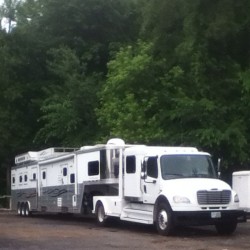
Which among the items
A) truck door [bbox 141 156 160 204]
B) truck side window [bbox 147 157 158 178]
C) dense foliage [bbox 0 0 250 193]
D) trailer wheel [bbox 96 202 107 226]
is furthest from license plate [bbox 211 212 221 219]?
trailer wheel [bbox 96 202 107 226]

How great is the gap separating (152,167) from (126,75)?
15770 millimetres

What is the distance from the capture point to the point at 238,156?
37594mm

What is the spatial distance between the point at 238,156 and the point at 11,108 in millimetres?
17624

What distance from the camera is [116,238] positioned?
2186 centimetres

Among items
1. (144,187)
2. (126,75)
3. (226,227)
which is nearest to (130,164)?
(144,187)

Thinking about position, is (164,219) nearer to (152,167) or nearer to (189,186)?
(189,186)

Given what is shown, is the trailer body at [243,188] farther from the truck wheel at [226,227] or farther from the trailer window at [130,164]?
the trailer window at [130,164]

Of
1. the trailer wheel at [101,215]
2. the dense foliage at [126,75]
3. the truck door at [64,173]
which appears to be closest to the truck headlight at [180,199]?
the dense foliage at [126,75]

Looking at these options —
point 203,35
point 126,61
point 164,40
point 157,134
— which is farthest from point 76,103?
point 203,35

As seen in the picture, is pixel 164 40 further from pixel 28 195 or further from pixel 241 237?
pixel 28 195

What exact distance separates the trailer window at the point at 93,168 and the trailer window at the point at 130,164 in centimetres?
263

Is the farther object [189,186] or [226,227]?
[226,227]

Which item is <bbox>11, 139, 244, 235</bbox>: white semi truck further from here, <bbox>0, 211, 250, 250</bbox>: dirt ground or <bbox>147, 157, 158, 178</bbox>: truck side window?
<bbox>0, 211, 250, 250</bbox>: dirt ground

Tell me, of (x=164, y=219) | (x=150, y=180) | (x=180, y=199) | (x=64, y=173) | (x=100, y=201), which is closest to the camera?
(x=180, y=199)
